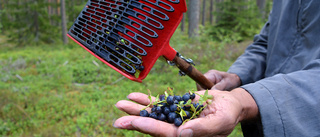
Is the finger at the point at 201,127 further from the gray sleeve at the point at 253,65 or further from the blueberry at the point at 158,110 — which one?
the gray sleeve at the point at 253,65

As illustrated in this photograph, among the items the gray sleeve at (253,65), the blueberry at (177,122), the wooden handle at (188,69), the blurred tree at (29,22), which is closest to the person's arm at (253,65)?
the gray sleeve at (253,65)

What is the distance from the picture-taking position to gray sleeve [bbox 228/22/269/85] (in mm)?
1811

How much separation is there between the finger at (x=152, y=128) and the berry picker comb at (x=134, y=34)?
310 mm

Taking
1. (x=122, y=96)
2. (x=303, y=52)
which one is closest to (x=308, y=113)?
(x=303, y=52)

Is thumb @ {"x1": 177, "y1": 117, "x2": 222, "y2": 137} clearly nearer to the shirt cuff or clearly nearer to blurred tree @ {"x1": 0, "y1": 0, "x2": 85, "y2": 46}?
the shirt cuff

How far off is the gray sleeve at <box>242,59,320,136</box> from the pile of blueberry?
13.1 inches

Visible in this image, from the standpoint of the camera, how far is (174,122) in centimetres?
112

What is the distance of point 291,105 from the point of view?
994mm

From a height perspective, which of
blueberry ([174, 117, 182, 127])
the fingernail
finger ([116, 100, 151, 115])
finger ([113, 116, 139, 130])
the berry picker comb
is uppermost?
the berry picker comb

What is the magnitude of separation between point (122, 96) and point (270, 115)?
436 cm

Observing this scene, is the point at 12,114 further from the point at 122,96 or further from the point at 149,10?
the point at 149,10

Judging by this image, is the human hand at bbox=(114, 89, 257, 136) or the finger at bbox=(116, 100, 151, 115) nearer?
the human hand at bbox=(114, 89, 257, 136)

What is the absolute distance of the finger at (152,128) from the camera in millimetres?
982

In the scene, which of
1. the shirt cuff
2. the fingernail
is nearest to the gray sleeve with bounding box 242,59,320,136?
the shirt cuff
